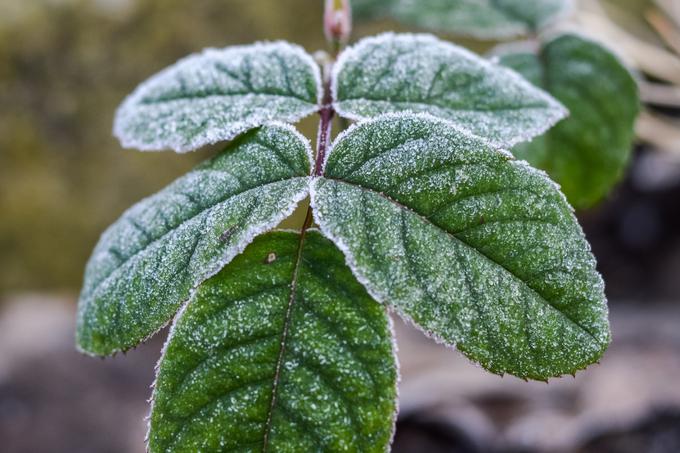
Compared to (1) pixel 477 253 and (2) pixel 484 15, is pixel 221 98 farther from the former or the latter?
(2) pixel 484 15

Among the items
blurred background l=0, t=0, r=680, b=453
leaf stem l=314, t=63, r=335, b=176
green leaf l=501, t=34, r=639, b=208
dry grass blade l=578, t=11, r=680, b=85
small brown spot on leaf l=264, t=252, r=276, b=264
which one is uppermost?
leaf stem l=314, t=63, r=335, b=176

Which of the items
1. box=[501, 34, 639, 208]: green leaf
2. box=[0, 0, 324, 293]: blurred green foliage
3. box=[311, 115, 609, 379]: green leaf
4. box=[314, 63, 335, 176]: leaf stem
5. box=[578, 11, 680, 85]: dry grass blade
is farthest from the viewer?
box=[0, 0, 324, 293]: blurred green foliage

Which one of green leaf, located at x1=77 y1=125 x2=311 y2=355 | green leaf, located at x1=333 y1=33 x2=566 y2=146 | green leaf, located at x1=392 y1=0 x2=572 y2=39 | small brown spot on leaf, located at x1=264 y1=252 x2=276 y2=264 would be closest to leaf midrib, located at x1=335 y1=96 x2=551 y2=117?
green leaf, located at x1=333 y1=33 x2=566 y2=146

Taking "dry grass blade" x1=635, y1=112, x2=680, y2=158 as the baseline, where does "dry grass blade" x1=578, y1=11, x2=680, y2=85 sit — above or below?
above

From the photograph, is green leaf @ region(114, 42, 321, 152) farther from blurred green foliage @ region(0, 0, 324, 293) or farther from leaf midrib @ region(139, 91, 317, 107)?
blurred green foliage @ region(0, 0, 324, 293)

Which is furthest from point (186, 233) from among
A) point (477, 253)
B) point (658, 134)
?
point (658, 134)

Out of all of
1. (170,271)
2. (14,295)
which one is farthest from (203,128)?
(14,295)

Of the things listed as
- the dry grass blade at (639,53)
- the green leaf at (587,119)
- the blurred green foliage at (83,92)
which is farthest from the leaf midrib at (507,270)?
the blurred green foliage at (83,92)
